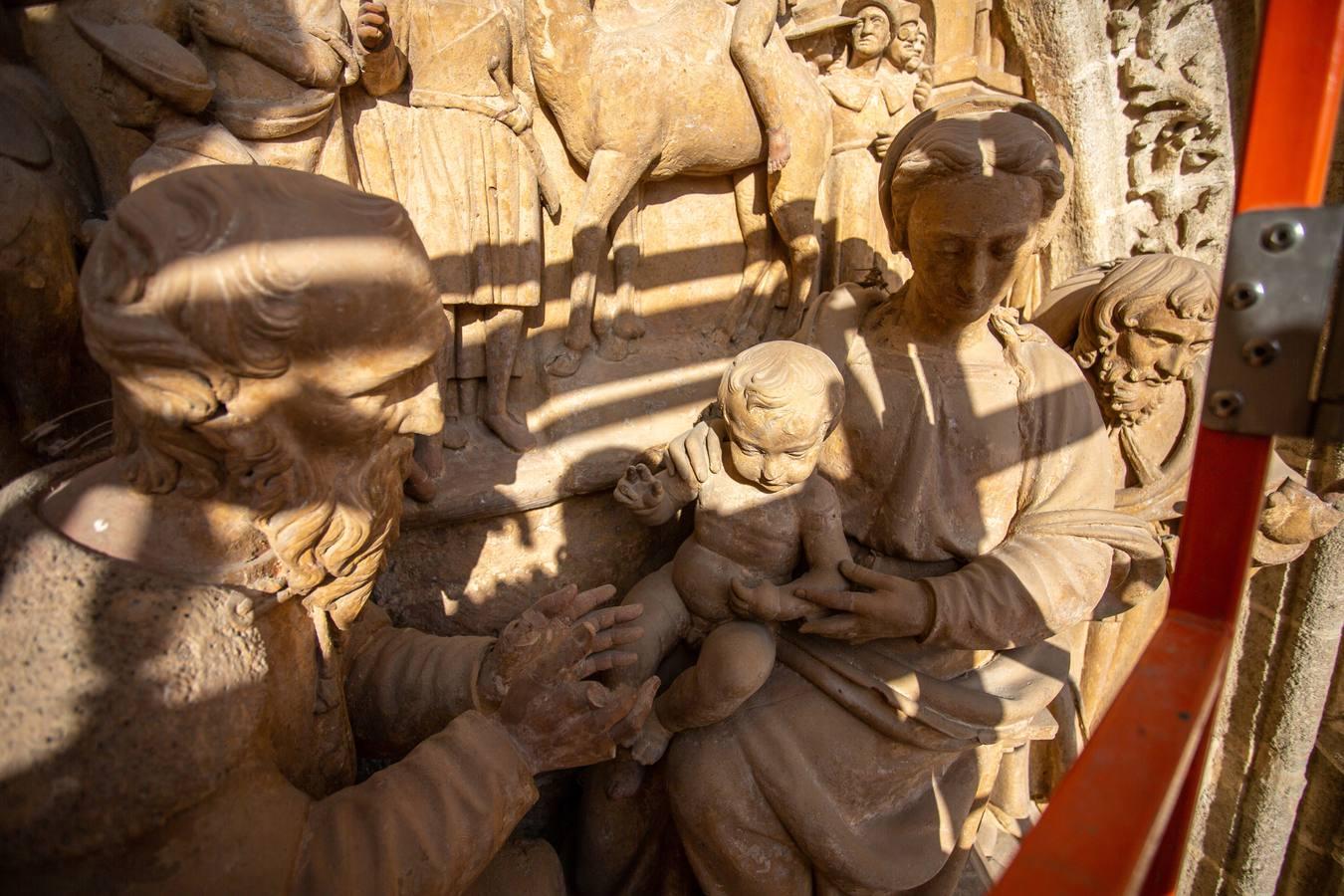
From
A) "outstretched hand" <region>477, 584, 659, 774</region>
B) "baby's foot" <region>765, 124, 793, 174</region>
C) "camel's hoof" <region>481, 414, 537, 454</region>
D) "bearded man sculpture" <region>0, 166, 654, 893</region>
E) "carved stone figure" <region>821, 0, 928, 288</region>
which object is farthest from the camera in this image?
"carved stone figure" <region>821, 0, 928, 288</region>

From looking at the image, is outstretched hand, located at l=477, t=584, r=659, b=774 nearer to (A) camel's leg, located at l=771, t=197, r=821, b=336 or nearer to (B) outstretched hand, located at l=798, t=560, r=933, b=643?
(B) outstretched hand, located at l=798, t=560, r=933, b=643

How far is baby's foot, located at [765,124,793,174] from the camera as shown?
9.30 ft

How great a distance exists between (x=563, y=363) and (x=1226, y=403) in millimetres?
2230

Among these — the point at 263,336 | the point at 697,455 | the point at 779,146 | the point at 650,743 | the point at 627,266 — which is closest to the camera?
the point at 263,336

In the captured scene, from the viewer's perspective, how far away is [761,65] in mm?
2748

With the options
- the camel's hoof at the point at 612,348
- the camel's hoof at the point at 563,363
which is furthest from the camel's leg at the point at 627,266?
the camel's hoof at the point at 563,363

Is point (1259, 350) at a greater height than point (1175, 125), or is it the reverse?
point (1175, 125)

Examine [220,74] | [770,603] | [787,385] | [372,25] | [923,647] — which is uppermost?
[372,25]

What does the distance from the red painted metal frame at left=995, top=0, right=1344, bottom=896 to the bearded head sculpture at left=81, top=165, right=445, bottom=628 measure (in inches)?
46.2

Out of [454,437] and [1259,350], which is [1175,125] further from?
[454,437]

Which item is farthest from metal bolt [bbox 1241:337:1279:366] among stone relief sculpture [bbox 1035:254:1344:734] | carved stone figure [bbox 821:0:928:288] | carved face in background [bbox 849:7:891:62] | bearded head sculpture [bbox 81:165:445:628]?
carved face in background [bbox 849:7:891:62]

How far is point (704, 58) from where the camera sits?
8.94ft

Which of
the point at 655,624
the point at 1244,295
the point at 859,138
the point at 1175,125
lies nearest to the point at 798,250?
the point at 859,138

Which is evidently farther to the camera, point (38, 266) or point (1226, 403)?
point (38, 266)
